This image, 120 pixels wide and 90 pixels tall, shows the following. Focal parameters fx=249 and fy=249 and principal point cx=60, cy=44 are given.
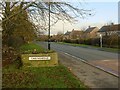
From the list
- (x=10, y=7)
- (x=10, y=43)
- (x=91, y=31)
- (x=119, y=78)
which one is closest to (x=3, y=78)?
(x=119, y=78)

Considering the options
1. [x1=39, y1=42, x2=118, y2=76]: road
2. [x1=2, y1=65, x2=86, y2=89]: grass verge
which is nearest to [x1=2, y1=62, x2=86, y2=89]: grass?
[x1=2, y1=65, x2=86, y2=89]: grass verge

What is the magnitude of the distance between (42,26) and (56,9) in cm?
174

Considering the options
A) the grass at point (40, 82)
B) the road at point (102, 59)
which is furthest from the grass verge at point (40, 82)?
the road at point (102, 59)

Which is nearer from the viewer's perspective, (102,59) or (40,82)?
(40,82)

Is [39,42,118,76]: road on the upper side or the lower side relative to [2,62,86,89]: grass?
lower

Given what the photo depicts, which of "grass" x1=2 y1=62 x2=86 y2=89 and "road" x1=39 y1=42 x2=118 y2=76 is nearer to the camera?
"grass" x1=2 y1=62 x2=86 y2=89

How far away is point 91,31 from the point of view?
425ft

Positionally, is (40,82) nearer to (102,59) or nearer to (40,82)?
(40,82)

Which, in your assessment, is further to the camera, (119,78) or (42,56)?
(42,56)

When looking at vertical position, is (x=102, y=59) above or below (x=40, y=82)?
below

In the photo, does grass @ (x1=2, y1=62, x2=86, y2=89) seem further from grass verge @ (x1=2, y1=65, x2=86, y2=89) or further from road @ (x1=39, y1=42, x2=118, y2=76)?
road @ (x1=39, y1=42, x2=118, y2=76)

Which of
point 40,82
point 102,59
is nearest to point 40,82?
point 40,82

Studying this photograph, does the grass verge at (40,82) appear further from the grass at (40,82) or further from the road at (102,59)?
the road at (102,59)

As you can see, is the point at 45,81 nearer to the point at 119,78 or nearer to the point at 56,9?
the point at 119,78
